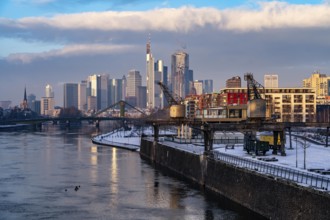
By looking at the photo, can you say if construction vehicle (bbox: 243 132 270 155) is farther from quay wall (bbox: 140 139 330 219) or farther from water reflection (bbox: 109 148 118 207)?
water reflection (bbox: 109 148 118 207)

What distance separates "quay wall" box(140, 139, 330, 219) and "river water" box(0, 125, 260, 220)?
162 centimetres

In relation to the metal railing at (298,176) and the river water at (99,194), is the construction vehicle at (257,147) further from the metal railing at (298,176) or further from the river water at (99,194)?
the metal railing at (298,176)

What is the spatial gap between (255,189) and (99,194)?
17.0 m

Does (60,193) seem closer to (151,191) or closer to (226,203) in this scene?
(151,191)

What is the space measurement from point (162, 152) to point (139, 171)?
10.9m

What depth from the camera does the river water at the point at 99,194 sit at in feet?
142

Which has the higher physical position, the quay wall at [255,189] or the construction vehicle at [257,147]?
the construction vehicle at [257,147]

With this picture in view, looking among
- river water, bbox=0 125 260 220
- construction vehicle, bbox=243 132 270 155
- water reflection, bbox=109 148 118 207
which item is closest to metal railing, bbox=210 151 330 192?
river water, bbox=0 125 260 220

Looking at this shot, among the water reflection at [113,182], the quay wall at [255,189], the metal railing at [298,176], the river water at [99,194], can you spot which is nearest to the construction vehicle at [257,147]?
the quay wall at [255,189]

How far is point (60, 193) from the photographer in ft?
173

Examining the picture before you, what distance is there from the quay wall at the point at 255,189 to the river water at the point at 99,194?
162 centimetres

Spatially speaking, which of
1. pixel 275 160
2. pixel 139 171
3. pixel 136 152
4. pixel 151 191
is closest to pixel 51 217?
pixel 151 191

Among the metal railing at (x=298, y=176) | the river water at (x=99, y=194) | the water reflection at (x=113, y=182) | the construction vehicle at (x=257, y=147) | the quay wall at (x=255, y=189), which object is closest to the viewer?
the quay wall at (x=255, y=189)

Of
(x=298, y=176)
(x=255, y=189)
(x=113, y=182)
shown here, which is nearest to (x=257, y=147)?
(x=113, y=182)
